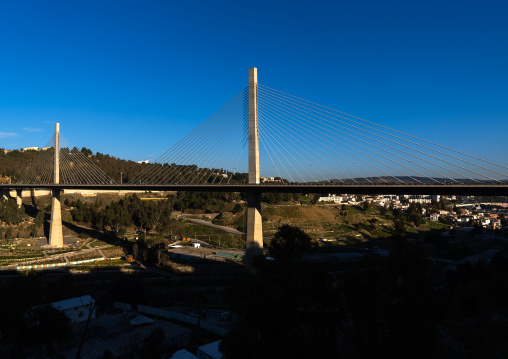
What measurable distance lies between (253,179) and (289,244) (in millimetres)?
13117

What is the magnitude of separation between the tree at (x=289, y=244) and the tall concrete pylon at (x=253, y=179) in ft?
40.5

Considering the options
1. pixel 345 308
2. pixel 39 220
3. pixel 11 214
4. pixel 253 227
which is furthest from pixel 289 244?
pixel 11 214

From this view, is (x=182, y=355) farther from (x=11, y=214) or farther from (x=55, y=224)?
(x=11, y=214)

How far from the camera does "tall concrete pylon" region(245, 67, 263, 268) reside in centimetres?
2320

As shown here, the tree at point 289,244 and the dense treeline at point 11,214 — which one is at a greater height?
the tree at point 289,244

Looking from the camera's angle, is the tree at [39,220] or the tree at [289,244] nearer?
the tree at [289,244]

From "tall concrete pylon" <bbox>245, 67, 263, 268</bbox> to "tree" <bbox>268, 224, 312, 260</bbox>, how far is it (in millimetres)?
12332

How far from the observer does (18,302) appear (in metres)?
10.4

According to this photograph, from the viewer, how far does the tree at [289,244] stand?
1043cm

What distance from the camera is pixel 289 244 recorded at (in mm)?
10617

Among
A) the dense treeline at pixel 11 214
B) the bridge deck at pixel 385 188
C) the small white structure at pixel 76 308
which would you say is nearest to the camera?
the small white structure at pixel 76 308

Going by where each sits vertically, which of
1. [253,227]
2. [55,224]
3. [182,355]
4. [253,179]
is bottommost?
[182,355]

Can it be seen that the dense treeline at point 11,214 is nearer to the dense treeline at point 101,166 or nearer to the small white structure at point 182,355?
the dense treeline at point 101,166

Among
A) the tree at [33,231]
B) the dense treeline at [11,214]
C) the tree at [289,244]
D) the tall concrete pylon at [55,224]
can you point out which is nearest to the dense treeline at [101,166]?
the dense treeline at [11,214]
